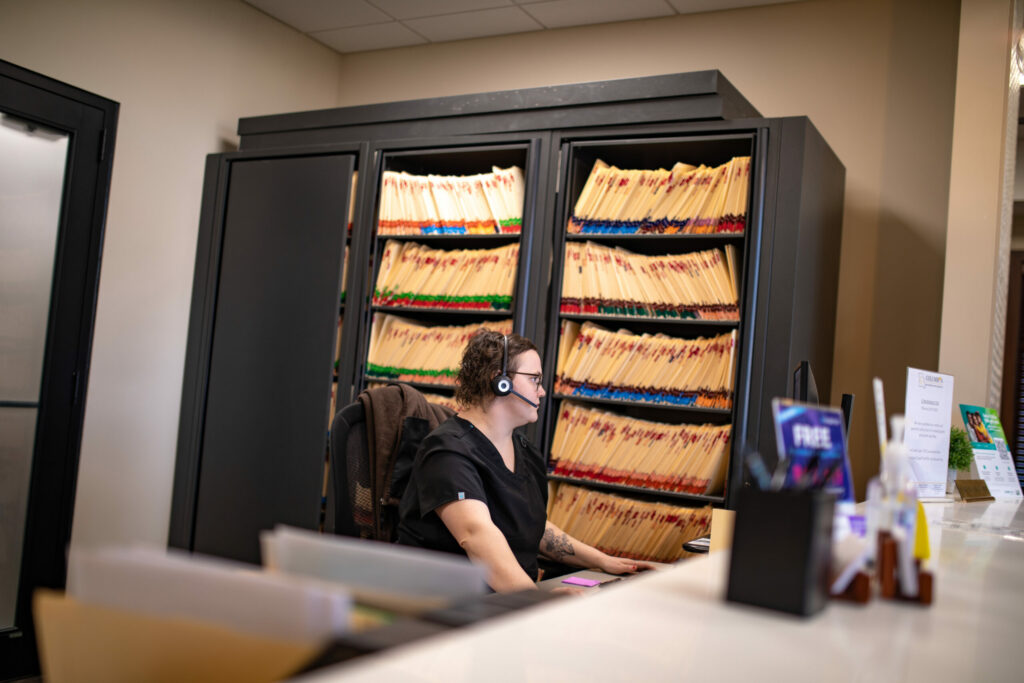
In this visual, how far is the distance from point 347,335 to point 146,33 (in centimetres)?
174

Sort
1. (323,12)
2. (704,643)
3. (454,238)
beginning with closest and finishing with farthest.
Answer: (704,643), (454,238), (323,12)

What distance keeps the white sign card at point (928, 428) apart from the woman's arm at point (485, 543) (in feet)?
3.66

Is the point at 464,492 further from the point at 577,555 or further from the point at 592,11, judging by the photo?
the point at 592,11

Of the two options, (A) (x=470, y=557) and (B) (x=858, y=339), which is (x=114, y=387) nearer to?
(A) (x=470, y=557)

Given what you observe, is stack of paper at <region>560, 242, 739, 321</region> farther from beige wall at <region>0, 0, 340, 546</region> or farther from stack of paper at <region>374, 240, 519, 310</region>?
beige wall at <region>0, 0, 340, 546</region>

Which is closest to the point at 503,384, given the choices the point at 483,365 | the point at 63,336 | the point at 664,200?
the point at 483,365

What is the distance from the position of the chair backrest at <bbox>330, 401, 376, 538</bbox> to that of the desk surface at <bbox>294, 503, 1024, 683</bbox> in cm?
141

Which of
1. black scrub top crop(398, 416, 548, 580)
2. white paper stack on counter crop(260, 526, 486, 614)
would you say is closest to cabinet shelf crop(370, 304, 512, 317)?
black scrub top crop(398, 416, 548, 580)

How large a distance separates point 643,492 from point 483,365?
1.25 meters

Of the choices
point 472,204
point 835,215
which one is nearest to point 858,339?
point 835,215

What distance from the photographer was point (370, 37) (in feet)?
15.7

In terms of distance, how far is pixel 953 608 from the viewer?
1025 millimetres

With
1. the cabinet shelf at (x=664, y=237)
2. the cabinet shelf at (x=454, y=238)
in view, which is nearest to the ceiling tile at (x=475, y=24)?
the cabinet shelf at (x=454, y=238)

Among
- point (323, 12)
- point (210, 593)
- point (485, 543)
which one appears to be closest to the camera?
point (210, 593)
